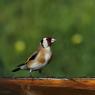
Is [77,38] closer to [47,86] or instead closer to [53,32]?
[53,32]

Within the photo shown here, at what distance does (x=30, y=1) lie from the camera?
2.59m

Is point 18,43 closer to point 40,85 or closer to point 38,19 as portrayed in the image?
point 38,19

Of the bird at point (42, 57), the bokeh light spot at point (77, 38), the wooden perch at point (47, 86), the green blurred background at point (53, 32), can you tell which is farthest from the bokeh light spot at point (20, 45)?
the wooden perch at point (47, 86)

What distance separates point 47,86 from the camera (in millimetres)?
1344

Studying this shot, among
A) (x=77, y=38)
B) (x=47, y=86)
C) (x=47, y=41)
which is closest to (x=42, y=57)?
(x=47, y=41)

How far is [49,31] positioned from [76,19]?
15cm

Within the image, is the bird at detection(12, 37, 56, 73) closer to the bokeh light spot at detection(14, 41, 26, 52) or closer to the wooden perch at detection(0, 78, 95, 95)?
the wooden perch at detection(0, 78, 95, 95)

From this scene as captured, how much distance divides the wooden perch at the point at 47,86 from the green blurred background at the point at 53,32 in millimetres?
965

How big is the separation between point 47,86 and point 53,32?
115cm

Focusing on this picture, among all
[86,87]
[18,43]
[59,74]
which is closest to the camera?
[86,87]

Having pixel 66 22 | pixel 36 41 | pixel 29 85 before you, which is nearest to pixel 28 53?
pixel 36 41

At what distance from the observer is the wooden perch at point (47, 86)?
51.6 inches

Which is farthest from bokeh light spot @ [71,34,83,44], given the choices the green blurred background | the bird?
the bird

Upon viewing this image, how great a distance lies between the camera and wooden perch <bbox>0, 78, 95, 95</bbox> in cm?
131
